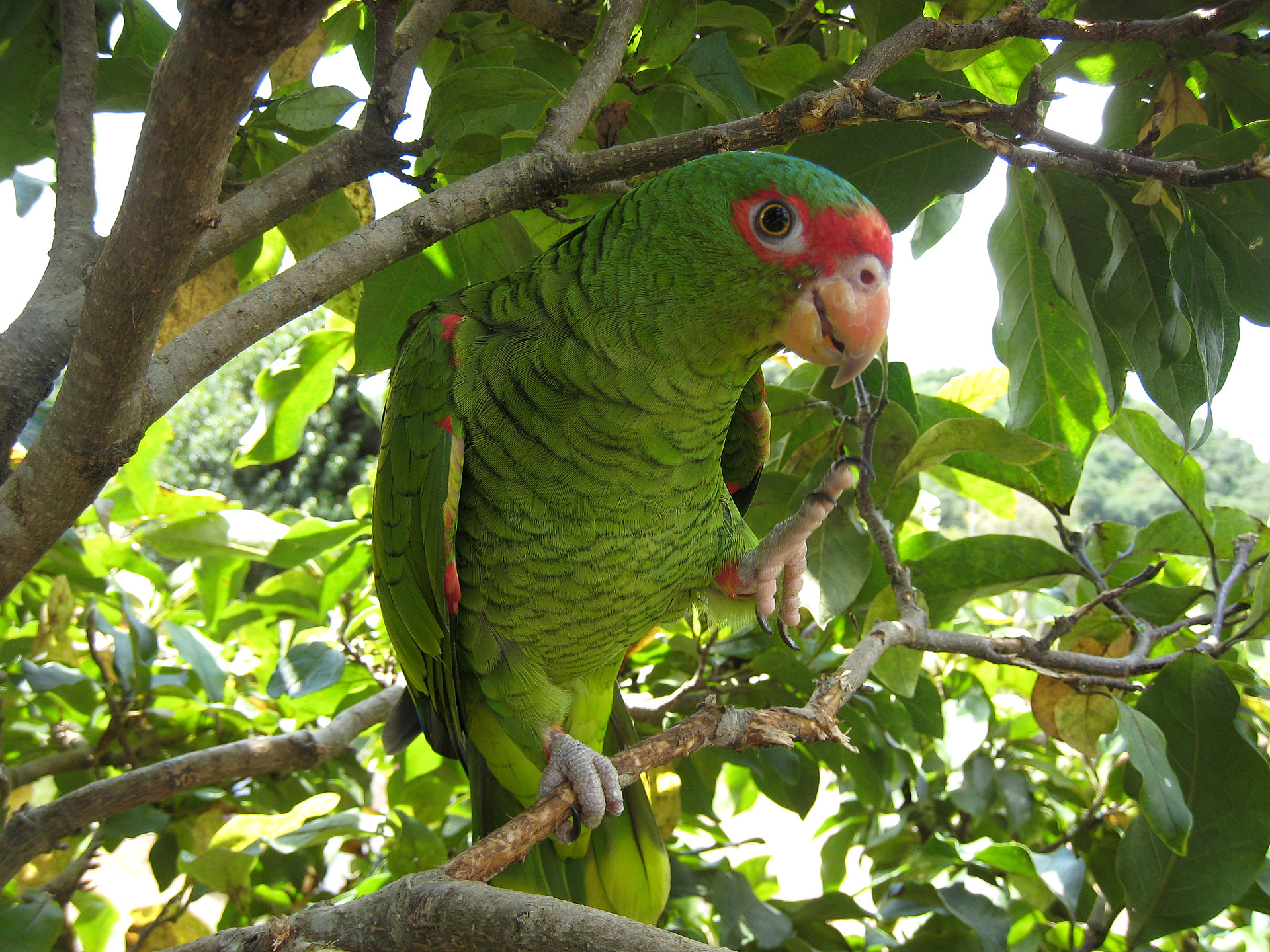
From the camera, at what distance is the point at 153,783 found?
3.15ft

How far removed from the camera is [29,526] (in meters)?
0.58

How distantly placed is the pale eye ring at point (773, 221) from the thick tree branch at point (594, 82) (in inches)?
7.8

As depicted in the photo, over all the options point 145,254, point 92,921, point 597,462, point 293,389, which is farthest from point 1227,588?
point 92,921

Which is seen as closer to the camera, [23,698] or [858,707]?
[858,707]

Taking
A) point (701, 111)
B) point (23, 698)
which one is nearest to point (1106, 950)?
point (701, 111)

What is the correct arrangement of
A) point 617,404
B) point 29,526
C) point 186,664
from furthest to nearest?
point 186,664 → point 617,404 → point 29,526

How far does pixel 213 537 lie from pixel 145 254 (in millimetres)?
978

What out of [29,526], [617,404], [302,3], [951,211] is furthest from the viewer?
[951,211]

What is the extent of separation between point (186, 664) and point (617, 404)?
1.14m

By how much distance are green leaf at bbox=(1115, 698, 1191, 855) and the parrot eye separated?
1.93 ft

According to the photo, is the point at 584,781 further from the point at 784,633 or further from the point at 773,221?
the point at 773,221

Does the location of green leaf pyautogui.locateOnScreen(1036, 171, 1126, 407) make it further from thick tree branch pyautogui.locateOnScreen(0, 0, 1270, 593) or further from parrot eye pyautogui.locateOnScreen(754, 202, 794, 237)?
parrot eye pyautogui.locateOnScreen(754, 202, 794, 237)

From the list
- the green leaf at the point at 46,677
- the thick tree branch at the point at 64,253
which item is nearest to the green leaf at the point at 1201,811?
the thick tree branch at the point at 64,253

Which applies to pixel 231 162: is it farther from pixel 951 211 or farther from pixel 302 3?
pixel 951 211
